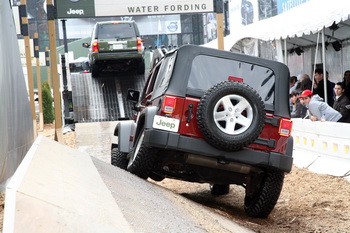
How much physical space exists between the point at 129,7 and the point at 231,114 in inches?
433

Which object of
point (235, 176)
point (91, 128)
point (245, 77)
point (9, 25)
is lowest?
point (91, 128)

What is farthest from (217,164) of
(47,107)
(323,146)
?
(47,107)

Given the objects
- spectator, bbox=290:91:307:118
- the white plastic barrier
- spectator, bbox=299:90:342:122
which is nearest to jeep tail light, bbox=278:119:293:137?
the white plastic barrier

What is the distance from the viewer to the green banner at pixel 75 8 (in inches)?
650

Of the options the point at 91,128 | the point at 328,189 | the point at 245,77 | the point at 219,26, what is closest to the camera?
the point at 245,77

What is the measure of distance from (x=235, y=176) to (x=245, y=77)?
47.2 inches

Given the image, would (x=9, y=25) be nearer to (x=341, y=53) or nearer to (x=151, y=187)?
(x=151, y=187)

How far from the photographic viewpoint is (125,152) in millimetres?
9281

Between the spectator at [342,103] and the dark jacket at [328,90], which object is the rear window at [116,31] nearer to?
the dark jacket at [328,90]

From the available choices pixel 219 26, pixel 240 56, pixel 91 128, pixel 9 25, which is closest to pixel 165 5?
pixel 219 26

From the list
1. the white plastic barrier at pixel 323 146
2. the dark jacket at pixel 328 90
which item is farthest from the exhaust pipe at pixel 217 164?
the dark jacket at pixel 328 90

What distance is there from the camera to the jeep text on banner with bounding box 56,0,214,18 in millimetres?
16984

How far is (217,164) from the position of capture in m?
7.49

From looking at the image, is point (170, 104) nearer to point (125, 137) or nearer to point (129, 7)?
point (125, 137)
